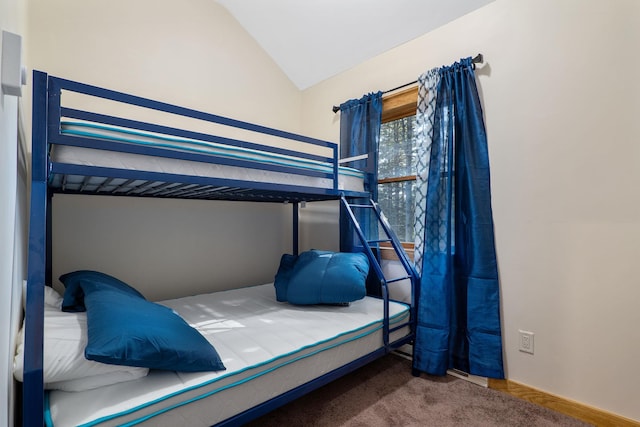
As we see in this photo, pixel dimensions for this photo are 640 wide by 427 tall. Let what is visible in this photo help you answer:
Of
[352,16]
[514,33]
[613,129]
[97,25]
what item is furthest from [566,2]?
[97,25]

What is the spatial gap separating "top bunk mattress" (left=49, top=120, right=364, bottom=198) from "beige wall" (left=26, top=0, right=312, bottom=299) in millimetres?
327

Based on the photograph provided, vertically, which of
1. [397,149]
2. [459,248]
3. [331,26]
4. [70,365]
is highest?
[331,26]

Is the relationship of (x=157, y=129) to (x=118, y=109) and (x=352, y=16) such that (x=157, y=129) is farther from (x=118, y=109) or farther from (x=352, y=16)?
(x=352, y=16)

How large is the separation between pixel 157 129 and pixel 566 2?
2.27m

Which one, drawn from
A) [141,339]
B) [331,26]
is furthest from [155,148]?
→ [331,26]

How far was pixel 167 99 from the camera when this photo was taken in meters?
2.47

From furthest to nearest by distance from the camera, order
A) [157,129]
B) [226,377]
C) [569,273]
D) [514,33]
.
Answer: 1. [514,33]
2. [569,273]
3. [157,129]
4. [226,377]

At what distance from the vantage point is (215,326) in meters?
1.72

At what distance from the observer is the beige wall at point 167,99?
6.83ft

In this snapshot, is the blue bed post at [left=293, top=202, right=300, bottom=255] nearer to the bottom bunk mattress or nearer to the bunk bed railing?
the bottom bunk mattress

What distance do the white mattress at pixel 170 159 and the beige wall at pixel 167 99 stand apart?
48 centimetres

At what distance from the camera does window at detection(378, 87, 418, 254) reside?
2.50m

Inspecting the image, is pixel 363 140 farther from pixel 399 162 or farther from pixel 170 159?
pixel 170 159

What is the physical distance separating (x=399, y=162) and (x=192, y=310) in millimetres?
1910
